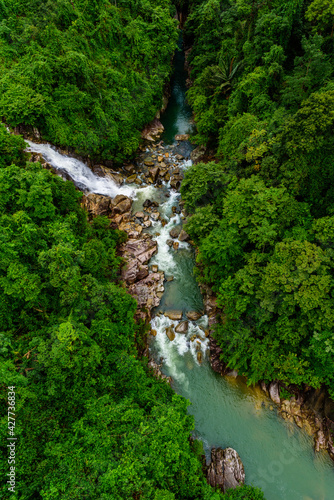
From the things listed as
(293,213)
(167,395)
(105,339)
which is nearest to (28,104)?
(105,339)

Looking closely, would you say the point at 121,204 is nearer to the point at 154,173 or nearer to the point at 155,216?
the point at 155,216

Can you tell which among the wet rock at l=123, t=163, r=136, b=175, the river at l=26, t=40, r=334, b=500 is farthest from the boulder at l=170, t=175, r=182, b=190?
the river at l=26, t=40, r=334, b=500

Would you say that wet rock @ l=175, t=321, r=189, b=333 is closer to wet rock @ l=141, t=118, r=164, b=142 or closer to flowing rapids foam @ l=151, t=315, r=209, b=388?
flowing rapids foam @ l=151, t=315, r=209, b=388

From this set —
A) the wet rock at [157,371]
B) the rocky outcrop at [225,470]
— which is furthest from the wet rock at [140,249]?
the rocky outcrop at [225,470]

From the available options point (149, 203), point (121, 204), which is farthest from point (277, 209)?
point (121, 204)

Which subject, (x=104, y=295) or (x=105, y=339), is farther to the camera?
(x=104, y=295)

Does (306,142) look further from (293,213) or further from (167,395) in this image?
(167,395)
